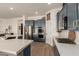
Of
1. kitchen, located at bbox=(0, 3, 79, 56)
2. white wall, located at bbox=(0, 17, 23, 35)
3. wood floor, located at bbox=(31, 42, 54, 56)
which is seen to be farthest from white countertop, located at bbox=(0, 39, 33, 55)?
white wall, located at bbox=(0, 17, 23, 35)

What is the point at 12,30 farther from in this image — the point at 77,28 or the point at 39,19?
the point at 77,28

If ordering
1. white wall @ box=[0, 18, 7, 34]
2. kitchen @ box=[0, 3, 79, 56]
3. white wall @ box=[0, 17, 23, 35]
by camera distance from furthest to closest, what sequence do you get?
white wall @ box=[0, 18, 7, 34] < white wall @ box=[0, 17, 23, 35] < kitchen @ box=[0, 3, 79, 56]

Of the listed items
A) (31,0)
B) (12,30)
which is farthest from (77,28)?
(12,30)

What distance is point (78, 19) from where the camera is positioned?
2045 mm

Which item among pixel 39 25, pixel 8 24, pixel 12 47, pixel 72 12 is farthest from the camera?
pixel 8 24

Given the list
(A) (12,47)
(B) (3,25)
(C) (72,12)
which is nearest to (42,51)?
(C) (72,12)

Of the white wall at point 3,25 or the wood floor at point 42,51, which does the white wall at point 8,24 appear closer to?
the white wall at point 3,25

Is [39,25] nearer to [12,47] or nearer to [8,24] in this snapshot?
[8,24]

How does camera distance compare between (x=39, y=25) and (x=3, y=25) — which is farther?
(x=3, y=25)

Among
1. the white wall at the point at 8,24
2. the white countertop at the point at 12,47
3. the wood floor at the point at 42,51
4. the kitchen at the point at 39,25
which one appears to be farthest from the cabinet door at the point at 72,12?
the white wall at the point at 8,24

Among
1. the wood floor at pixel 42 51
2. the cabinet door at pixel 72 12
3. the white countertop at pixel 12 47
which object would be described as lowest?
the wood floor at pixel 42 51

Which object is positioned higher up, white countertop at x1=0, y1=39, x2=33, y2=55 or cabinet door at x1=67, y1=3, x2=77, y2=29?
cabinet door at x1=67, y1=3, x2=77, y2=29

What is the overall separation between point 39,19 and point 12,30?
13.3 feet

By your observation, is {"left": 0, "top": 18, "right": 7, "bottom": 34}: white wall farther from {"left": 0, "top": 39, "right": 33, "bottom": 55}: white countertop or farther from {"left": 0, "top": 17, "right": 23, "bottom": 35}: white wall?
{"left": 0, "top": 39, "right": 33, "bottom": 55}: white countertop
